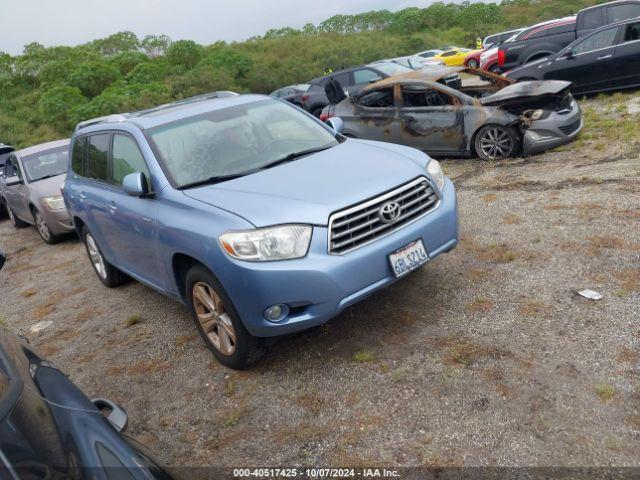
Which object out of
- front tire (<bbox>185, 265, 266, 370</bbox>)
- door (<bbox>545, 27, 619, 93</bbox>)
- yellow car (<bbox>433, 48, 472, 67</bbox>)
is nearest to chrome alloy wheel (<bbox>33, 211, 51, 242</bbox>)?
front tire (<bbox>185, 265, 266, 370</bbox>)

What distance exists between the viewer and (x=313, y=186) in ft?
11.7

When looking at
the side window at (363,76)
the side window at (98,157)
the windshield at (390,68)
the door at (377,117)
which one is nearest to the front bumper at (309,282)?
the side window at (98,157)

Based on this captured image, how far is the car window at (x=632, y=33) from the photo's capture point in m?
10.1

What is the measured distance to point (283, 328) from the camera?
130 inches

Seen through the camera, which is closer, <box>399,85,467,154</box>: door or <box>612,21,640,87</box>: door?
<box>399,85,467,154</box>: door

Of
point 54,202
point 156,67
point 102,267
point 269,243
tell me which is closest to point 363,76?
point 54,202

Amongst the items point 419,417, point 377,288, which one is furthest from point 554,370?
point 377,288

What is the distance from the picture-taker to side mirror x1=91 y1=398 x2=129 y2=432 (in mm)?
2003

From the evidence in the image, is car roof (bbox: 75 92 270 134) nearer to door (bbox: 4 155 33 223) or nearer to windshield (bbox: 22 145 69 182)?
windshield (bbox: 22 145 69 182)

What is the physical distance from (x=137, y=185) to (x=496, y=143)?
18.8ft

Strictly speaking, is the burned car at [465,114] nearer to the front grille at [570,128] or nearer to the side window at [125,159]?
the front grille at [570,128]

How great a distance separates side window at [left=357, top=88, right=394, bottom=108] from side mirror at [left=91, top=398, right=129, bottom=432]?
7.61m

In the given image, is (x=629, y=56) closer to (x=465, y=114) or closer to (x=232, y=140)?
(x=465, y=114)

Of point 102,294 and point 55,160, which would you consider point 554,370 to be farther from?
point 55,160
